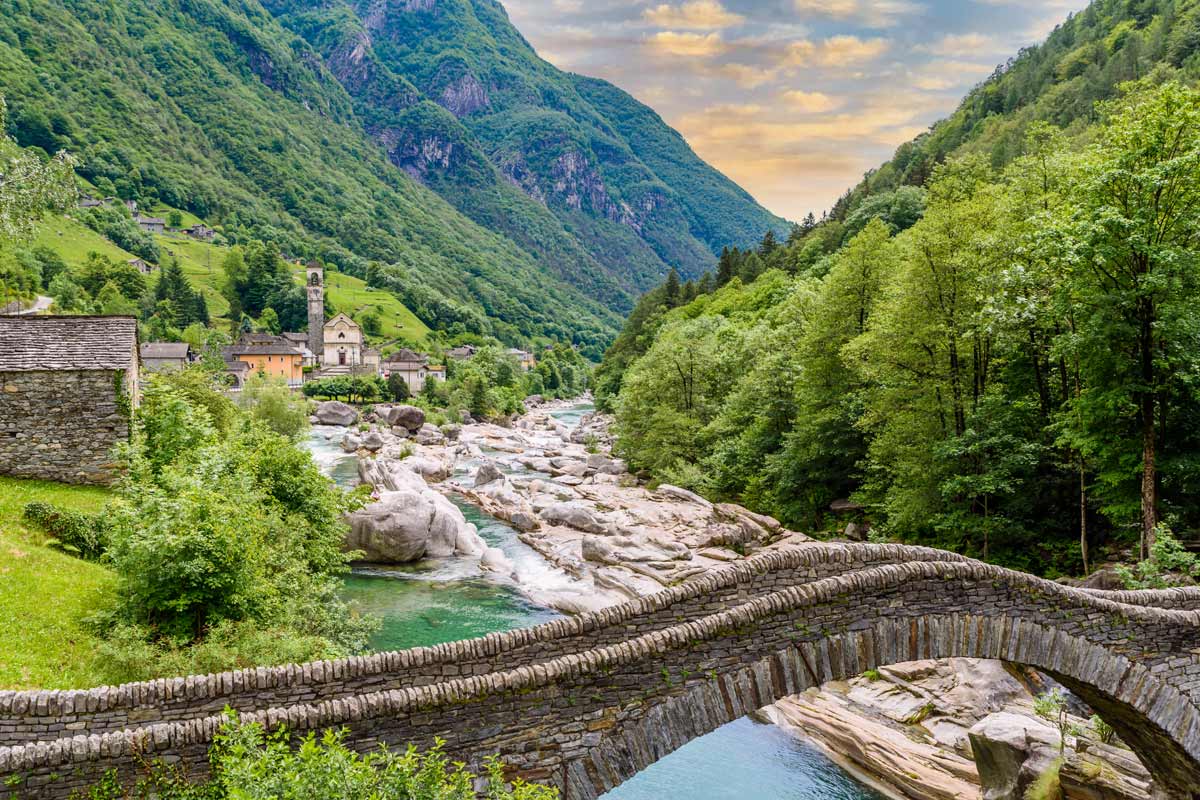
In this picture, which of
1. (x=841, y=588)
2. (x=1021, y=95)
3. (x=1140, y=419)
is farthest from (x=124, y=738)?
(x=1021, y=95)

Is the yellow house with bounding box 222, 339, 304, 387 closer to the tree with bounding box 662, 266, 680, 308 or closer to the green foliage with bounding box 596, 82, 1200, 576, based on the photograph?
the tree with bounding box 662, 266, 680, 308

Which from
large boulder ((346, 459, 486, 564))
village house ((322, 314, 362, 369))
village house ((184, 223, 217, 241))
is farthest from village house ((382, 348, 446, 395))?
village house ((184, 223, 217, 241))

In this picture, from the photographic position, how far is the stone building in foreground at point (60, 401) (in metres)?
20.1

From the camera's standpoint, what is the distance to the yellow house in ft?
374

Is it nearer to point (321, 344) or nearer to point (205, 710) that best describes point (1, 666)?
point (205, 710)

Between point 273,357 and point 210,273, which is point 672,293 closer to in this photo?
point 273,357

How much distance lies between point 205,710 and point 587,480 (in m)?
43.9

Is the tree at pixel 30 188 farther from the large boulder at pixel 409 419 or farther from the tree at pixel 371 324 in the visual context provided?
the tree at pixel 371 324

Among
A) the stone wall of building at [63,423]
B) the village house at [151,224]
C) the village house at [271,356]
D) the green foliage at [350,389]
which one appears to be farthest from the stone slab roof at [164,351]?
the village house at [151,224]

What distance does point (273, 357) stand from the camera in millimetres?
115750

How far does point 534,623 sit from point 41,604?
14666 mm

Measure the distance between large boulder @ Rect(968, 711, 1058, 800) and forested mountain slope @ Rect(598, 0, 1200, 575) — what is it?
5.09m

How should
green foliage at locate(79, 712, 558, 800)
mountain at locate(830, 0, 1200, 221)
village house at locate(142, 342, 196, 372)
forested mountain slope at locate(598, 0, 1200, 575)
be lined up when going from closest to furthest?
green foliage at locate(79, 712, 558, 800) < forested mountain slope at locate(598, 0, 1200, 575) < mountain at locate(830, 0, 1200, 221) < village house at locate(142, 342, 196, 372)

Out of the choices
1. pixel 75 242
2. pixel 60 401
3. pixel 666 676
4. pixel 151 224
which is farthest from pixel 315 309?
pixel 666 676
